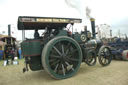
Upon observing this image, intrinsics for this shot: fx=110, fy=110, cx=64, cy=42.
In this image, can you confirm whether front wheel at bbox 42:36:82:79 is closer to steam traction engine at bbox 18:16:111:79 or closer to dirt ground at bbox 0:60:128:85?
steam traction engine at bbox 18:16:111:79

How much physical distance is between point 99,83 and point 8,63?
668cm

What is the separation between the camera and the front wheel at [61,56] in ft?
10.9

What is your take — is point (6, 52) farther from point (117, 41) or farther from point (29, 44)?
point (117, 41)

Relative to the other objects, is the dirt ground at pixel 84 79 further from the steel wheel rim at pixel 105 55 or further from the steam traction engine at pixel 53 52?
the steel wheel rim at pixel 105 55

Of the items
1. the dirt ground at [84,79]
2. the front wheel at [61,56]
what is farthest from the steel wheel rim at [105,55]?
the front wheel at [61,56]

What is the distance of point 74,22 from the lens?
409 cm

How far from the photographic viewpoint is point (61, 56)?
3619 millimetres

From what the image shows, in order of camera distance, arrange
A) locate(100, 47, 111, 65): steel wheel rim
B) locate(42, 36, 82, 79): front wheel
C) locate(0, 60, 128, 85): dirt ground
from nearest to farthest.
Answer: locate(0, 60, 128, 85): dirt ground, locate(42, 36, 82, 79): front wheel, locate(100, 47, 111, 65): steel wheel rim

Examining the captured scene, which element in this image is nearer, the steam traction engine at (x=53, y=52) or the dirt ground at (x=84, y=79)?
the dirt ground at (x=84, y=79)

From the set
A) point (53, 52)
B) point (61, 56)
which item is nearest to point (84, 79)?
point (61, 56)

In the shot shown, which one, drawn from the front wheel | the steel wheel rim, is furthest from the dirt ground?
the steel wheel rim

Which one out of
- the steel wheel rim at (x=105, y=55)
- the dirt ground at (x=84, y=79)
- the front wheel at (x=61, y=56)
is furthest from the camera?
the steel wheel rim at (x=105, y=55)

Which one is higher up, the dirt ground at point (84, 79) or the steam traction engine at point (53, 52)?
the steam traction engine at point (53, 52)

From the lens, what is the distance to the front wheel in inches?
131
